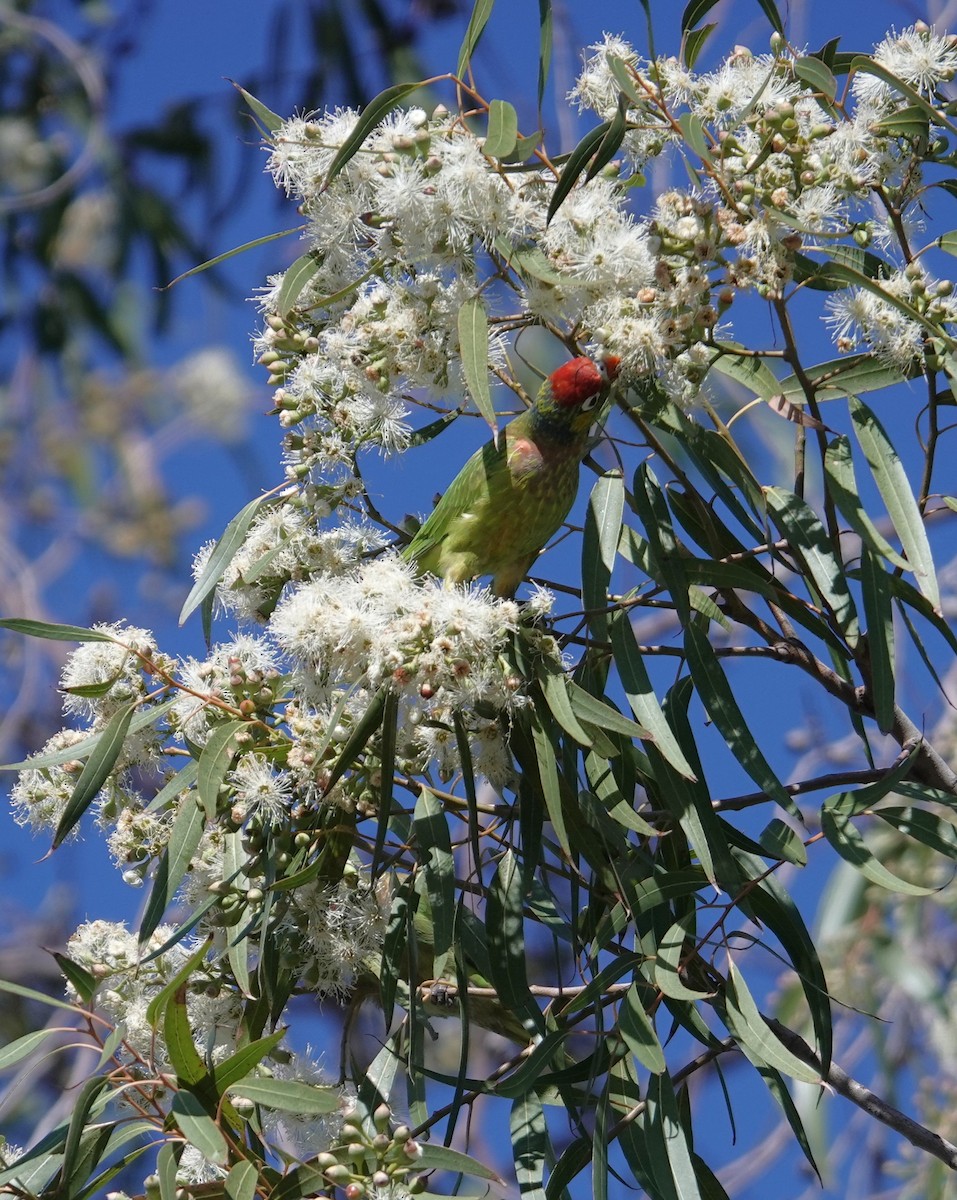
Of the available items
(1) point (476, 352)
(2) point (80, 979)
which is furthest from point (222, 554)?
(2) point (80, 979)

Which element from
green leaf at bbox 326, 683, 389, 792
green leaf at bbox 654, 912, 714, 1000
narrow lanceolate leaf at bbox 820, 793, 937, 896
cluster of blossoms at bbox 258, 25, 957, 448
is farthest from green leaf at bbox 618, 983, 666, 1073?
cluster of blossoms at bbox 258, 25, 957, 448

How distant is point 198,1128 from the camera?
1.48 meters

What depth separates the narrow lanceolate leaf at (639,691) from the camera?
5.23ft

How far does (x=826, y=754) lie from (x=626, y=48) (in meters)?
3.44

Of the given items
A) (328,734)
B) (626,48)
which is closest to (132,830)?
(328,734)

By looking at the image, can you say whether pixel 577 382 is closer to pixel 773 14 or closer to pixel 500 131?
pixel 500 131

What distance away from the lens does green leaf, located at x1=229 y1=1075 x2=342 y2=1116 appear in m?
1.53

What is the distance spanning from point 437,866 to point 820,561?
61cm

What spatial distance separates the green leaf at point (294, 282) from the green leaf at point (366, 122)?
7.0 inches

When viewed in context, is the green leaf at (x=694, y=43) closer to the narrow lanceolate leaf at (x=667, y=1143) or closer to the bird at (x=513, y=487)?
the bird at (x=513, y=487)

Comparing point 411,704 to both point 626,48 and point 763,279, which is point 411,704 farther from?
point 626,48

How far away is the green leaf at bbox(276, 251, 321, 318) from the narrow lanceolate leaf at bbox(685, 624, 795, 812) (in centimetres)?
65

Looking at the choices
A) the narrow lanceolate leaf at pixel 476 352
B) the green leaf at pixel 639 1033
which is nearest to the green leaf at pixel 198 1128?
the green leaf at pixel 639 1033

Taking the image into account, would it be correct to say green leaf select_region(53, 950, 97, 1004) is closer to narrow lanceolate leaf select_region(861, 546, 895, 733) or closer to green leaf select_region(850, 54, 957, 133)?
narrow lanceolate leaf select_region(861, 546, 895, 733)
